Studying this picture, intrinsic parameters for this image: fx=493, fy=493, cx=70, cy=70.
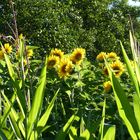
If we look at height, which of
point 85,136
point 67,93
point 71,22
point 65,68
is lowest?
point 85,136

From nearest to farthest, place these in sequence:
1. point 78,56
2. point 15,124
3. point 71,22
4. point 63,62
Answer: point 15,124
point 63,62
point 78,56
point 71,22

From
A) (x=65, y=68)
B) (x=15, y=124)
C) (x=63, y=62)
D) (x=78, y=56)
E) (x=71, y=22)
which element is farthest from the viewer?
(x=71, y=22)

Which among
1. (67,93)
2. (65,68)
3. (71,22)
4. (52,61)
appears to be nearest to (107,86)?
(67,93)

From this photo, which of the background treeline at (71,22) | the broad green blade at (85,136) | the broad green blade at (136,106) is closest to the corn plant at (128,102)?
the broad green blade at (136,106)

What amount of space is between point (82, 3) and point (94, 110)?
1145cm

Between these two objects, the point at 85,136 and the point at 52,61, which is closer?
the point at 85,136

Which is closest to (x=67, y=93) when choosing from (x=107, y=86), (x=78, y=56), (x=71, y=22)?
(x=107, y=86)

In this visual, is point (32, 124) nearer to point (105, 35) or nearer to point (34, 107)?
point (34, 107)

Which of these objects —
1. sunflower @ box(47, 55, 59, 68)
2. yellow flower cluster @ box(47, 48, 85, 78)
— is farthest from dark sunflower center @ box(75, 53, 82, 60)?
sunflower @ box(47, 55, 59, 68)

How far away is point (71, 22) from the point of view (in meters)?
12.3

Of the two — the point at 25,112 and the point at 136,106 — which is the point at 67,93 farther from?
the point at 136,106

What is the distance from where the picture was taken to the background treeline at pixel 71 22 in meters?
11.0

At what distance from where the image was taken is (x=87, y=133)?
1261 mm

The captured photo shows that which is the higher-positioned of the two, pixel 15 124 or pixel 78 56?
pixel 78 56
